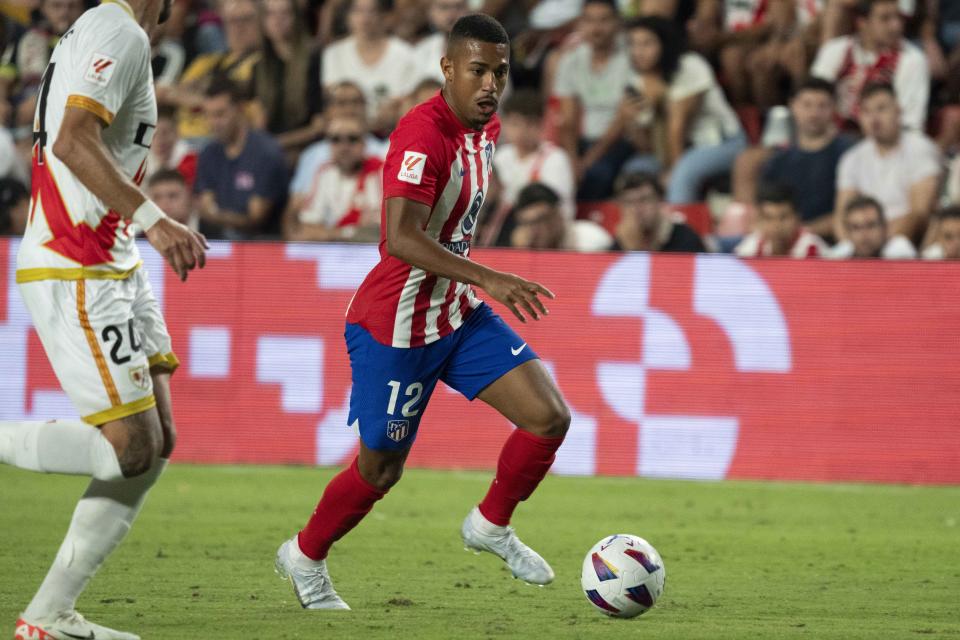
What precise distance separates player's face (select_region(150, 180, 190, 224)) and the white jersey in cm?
637

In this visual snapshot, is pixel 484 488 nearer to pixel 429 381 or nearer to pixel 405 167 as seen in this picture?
pixel 429 381

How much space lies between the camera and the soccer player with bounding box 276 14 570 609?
18.5 feet

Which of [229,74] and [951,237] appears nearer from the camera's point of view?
[951,237]

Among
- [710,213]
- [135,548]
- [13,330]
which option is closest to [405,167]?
[135,548]

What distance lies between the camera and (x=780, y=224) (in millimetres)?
10727

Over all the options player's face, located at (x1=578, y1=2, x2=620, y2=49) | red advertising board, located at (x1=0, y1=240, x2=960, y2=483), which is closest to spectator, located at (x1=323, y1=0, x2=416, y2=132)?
player's face, located at (x1=578, y1=2, x2=620, y2=49)

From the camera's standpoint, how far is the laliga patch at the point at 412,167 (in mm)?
5473

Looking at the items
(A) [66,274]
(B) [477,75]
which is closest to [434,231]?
(B) [477,75]

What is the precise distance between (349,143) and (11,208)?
106 inches

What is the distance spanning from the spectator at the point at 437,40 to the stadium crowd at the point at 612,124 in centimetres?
2

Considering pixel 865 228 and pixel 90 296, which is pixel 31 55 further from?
pixel 90 296

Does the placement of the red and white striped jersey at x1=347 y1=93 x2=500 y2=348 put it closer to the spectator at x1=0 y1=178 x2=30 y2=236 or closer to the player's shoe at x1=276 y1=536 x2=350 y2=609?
the player's shoe at x1=276 y1=536 x2=350 y2=609

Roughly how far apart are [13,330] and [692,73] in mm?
5834

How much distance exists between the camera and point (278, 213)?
485 inches
